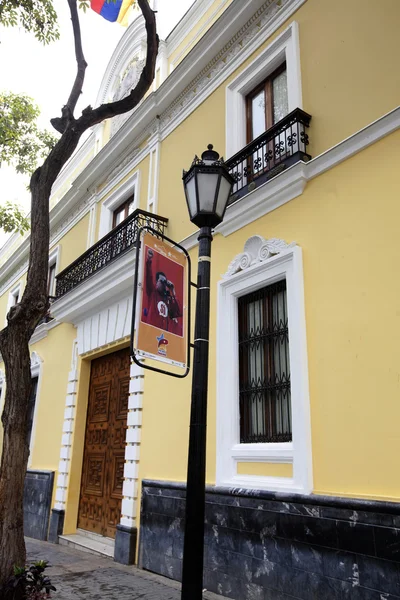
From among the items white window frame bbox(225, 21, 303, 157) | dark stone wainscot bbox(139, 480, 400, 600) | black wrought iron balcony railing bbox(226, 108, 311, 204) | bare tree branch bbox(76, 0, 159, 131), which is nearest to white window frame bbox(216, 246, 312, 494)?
dark stone wainscot bbox(139, 480, 400, 600)

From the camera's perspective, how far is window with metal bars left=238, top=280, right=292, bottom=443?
5.16 metres

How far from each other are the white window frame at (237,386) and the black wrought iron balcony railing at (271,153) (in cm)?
101

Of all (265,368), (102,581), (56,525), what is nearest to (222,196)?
(265,368)

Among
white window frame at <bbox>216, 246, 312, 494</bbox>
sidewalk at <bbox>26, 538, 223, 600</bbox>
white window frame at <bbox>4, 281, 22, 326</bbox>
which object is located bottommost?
sidewalk at <bbox>26, 538, 223, 600</bbox>

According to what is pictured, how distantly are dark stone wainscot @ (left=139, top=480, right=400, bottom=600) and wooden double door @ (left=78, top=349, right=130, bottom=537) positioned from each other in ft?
6.79

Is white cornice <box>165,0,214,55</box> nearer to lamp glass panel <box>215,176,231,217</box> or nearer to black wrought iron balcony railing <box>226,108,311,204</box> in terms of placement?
black wrought iron balcony railing <box>226,108,311,204</box>

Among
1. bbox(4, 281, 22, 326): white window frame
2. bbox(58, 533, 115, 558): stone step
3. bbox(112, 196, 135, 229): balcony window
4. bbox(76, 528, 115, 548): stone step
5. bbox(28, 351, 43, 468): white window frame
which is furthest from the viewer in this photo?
bbox(4, 281, 22, 326): white window frame

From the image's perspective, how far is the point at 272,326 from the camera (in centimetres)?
550

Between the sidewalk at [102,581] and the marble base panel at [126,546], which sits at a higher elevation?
the marble base panel at [126,546]

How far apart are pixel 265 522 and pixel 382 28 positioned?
4927mm

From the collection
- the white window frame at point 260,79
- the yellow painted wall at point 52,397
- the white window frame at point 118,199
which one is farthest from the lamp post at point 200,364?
the yellow painted wall at point 52,397

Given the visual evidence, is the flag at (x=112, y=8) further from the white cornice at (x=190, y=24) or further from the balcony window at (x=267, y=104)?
the balcony window at (x=267, y=104)

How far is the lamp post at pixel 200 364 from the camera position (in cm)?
299

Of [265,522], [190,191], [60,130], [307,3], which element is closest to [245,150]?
[307,3]
